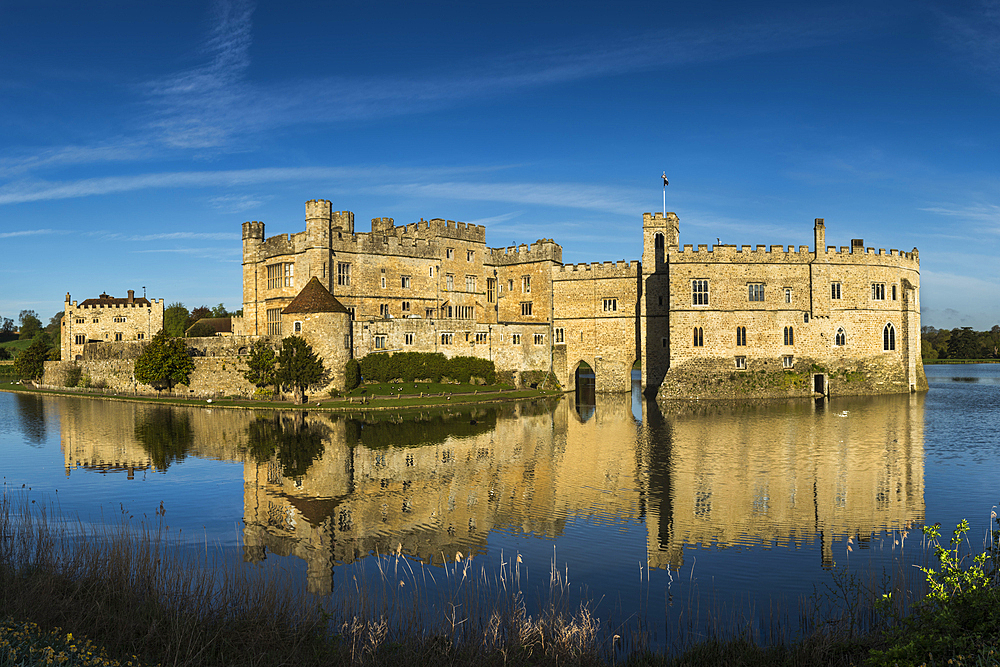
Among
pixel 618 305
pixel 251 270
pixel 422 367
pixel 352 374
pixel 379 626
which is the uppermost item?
pixel 251 270

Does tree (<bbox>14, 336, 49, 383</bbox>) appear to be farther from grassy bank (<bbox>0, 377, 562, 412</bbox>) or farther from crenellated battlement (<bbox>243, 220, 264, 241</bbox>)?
crenellated battlement (<bbox>243, 220, 264, 241</bbox>)

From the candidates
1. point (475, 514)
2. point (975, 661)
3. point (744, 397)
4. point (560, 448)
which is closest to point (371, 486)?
point (475, 514)

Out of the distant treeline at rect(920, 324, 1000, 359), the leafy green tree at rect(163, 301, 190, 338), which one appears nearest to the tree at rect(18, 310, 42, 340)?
the leafy green tree at rect(163, 301, 190, 338)

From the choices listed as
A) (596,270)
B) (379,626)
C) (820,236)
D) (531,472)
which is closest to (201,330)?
(596,270)

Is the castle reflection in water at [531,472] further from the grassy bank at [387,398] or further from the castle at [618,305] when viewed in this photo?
the castle at [618,305]

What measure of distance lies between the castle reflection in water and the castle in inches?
436

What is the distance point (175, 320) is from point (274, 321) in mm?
55940

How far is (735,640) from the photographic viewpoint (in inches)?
413

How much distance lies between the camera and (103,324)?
84.4 metres

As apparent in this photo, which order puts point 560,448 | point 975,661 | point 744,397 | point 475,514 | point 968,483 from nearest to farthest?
point 975,661, point 475,514, point 968,483, point 560,448, point 744,397

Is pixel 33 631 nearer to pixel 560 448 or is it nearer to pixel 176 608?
pixel 176 608

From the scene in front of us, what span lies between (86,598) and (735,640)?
32.7 feet

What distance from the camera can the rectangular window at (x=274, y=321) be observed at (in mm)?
57719

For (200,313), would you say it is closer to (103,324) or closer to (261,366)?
(103,324)
